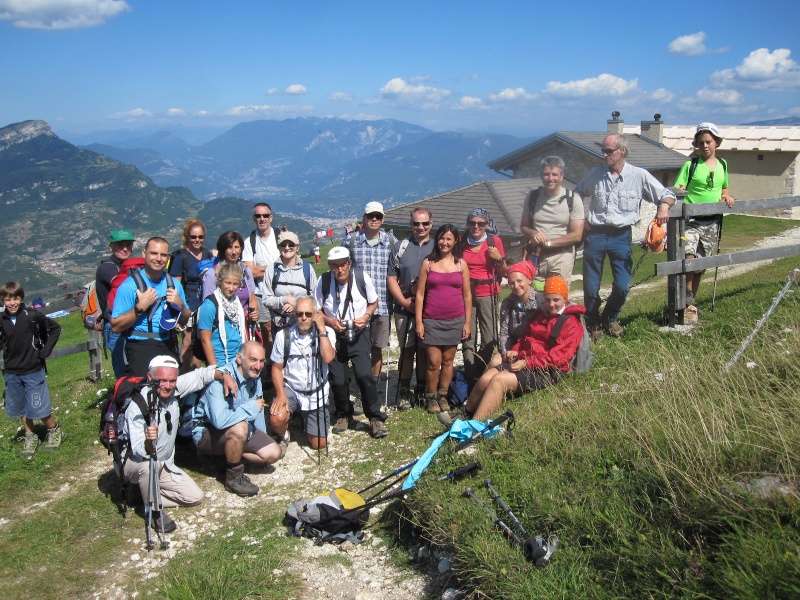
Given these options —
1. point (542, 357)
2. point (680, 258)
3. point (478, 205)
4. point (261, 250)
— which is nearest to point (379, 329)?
point (261, 250)

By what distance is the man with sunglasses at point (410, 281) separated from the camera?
7297 mm

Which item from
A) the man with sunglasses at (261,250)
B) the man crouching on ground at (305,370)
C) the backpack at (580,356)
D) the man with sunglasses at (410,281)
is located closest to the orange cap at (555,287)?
the backpack at (580,356)

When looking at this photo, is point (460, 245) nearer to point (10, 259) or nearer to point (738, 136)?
point (738, 136)

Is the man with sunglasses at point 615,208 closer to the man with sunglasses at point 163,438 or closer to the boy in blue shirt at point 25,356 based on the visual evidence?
the man with sunglasses at point 163,438

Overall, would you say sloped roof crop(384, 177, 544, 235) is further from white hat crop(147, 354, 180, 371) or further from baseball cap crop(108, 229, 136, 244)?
white hat crop(147, 354, 180, 371)

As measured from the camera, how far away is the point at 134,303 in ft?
20.6

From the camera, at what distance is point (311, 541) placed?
17.3ft

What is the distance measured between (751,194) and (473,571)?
38150mm

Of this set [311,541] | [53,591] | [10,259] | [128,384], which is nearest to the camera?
[53,591]

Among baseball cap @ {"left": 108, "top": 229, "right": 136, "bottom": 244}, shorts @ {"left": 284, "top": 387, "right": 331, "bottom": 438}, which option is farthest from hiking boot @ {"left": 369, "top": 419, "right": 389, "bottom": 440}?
baseball cap @ {"left": 108, "top": 229, "right": 136, "bottom": 244}

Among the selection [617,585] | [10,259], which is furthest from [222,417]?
[10,259]

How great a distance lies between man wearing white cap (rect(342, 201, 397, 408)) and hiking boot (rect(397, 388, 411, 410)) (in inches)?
20.5

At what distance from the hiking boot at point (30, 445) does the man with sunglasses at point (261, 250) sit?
115 inches

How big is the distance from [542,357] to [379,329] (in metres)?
2.06
